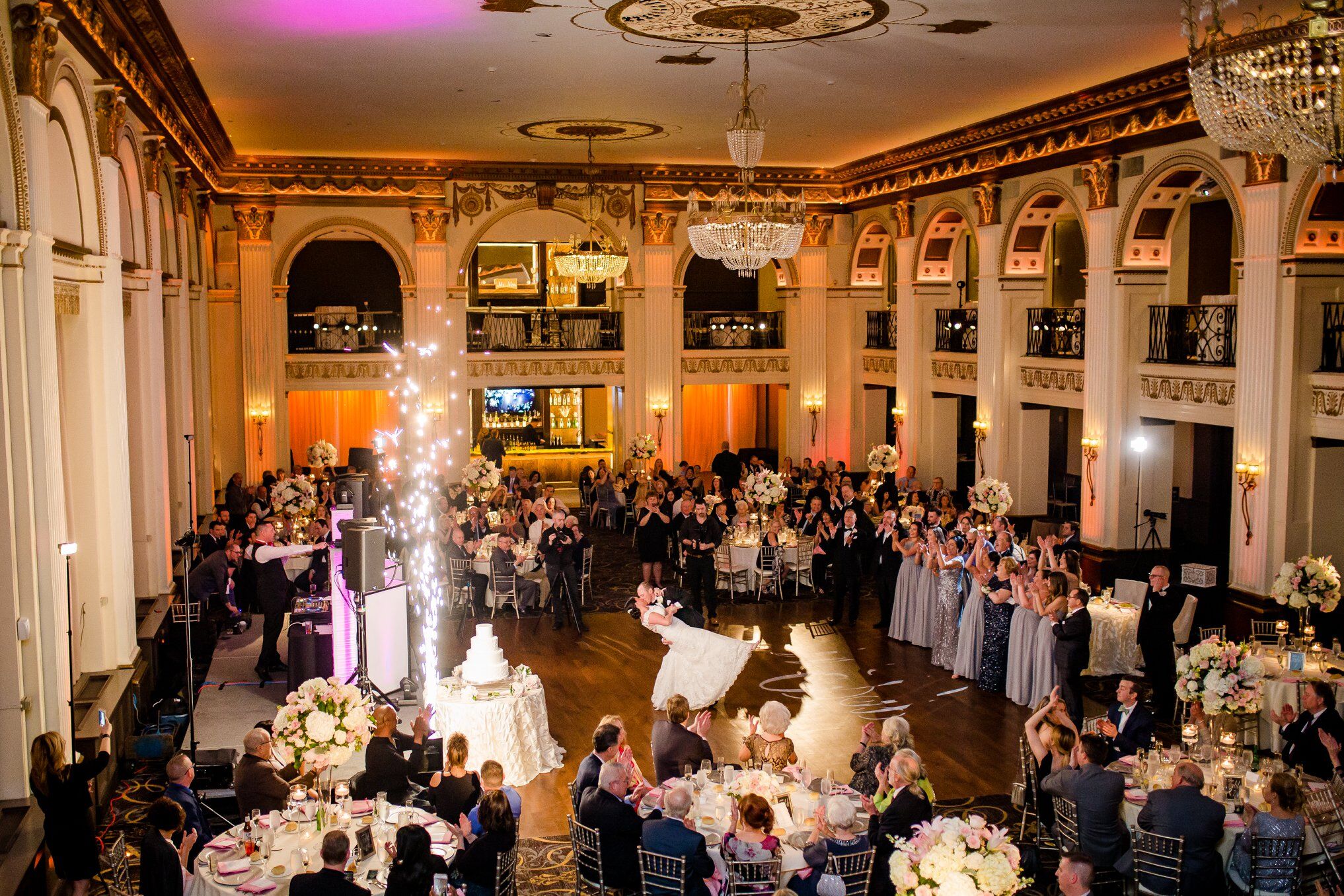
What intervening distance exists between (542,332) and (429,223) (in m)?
2.70

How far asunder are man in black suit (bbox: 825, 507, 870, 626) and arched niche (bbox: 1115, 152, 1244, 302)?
4.80 m

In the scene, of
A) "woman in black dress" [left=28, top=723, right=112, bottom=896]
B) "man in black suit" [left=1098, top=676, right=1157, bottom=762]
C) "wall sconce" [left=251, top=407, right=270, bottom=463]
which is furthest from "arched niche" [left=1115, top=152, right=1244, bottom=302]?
"wall sconce" [left=251, top=407, right=270, bottom=463]

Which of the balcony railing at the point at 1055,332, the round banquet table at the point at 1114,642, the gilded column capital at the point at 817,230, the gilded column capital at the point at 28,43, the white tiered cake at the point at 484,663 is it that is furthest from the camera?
the gilded column capital at the point at 817,230

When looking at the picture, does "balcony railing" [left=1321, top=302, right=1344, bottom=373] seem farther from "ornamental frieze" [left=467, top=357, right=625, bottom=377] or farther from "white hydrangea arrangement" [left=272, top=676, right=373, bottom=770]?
"ornamental frieze" [left=467, top=357, right=625, bottom=377]

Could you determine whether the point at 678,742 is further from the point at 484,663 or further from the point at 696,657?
the point at 696,657

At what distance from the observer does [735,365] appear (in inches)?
896

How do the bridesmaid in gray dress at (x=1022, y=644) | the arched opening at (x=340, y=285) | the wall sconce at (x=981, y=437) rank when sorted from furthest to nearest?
the arched opening at (x=340, y=285)
the wall sconce at (x=981, y=437)
the bridesmaid in gray dress at (x=1022, y=644)

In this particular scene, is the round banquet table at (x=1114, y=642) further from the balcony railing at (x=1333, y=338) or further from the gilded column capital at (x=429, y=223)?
the gilded column capital at (x=429, y=223)

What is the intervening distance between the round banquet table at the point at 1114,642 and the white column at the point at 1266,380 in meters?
1.79

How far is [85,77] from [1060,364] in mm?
12024

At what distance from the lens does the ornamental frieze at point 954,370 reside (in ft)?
61.9

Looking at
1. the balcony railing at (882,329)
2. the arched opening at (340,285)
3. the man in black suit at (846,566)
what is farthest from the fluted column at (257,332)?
the man in black suit at (846,566)

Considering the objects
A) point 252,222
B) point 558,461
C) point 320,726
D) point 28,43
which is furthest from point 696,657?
point 558,461

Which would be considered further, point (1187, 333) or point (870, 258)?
point (870, 258)
